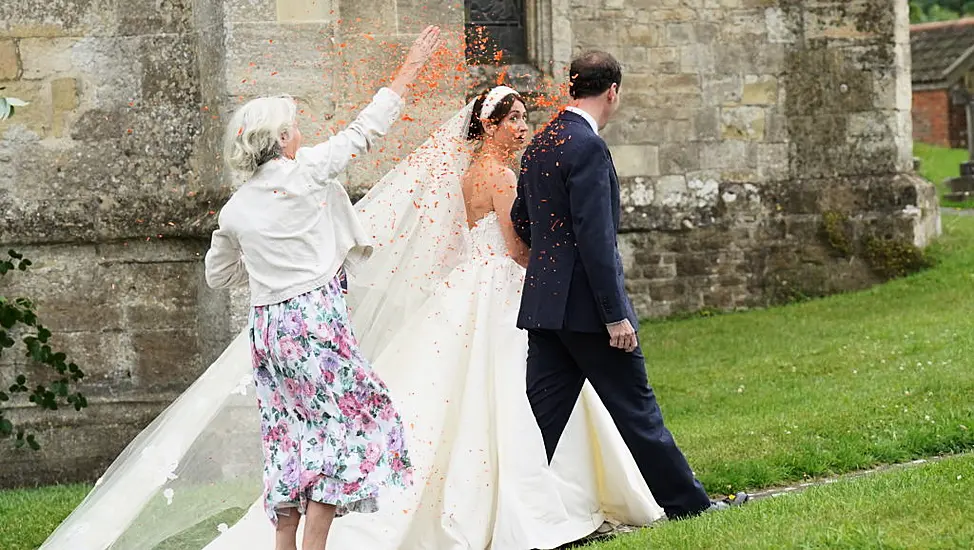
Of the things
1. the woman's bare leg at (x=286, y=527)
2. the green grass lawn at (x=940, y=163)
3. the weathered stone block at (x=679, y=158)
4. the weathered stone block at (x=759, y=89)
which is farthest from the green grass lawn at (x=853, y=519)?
the green grass lawn at (x=940, y=163)

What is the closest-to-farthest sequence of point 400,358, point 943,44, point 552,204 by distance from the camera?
point 552,204 < point 400,358 < point 943,44

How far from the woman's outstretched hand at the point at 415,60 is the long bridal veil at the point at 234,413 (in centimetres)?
83

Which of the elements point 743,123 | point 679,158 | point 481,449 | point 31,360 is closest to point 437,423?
point 481,449

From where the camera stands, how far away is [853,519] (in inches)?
191

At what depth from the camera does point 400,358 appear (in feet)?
19.8

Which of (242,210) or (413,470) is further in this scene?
(413,470)

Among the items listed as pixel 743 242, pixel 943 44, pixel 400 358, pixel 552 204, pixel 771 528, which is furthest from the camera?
pixel 943 44

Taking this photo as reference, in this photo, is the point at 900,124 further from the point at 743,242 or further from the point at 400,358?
the point at 400,358

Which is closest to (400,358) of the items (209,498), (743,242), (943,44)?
(209,498)

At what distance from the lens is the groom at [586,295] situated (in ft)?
17.5

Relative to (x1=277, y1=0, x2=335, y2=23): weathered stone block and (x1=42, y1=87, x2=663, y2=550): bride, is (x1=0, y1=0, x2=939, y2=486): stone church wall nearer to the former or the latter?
(x1=277, y1=0, x2=335, y2=23): weathered stone block

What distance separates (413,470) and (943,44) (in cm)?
2258

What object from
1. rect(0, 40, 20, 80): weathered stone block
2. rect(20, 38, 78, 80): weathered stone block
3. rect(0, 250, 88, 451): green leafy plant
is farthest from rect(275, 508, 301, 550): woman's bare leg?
rect(0, 40, 20, 80): weathered stone block

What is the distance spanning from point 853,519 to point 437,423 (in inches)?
71.5
